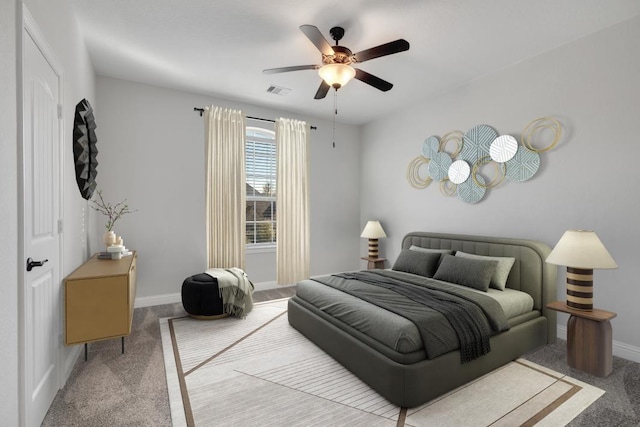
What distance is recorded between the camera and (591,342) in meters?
2.43

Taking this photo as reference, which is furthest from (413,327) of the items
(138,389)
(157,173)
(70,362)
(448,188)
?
(157,173)

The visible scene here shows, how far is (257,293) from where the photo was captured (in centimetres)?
478

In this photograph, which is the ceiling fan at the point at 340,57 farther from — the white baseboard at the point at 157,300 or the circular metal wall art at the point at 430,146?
the white baseboard at the point at 157,300

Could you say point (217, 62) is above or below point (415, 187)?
above

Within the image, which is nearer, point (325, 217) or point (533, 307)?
point (533, 307)

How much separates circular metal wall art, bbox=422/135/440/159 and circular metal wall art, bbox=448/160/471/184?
1.25ft

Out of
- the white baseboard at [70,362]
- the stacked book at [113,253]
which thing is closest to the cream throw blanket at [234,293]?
the stacked book at [113,253]

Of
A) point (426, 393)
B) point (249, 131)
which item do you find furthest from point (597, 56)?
point (249, 131)

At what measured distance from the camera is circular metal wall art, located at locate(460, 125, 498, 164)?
12.1 ft

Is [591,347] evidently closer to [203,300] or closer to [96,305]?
[203,300]

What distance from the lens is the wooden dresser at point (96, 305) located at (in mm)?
2277

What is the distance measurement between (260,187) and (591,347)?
4.36 meters

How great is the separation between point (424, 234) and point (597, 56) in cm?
257

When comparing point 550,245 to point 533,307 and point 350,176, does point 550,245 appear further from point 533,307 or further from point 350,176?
point 350,176
